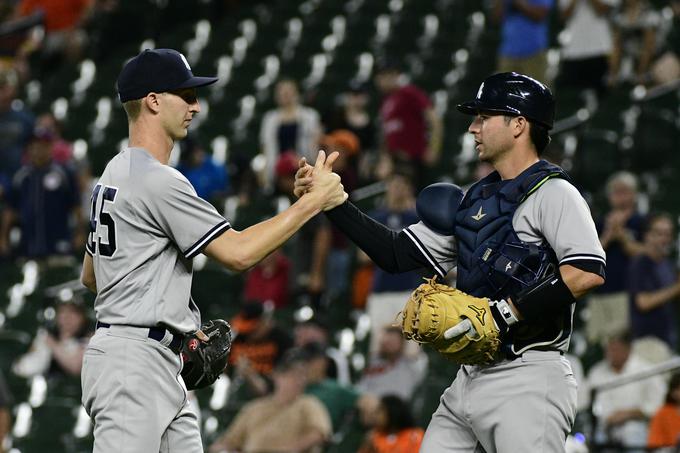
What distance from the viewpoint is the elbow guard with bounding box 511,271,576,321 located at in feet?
17.1

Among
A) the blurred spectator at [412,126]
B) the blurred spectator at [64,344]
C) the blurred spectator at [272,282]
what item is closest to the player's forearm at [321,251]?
the blurred spectator at [272,282]

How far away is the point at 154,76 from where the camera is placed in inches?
213

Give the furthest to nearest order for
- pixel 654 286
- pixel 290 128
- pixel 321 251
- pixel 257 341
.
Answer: pixel 290 128
pixel 321 251
pixel 257 341
pixel 654 286

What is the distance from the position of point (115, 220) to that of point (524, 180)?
4.88 feet

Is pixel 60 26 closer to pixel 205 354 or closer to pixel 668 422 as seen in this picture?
pixel 668 422

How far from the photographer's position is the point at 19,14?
16719 millimetres

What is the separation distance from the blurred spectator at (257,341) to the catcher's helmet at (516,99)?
196 inches

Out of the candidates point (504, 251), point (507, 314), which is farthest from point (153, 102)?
point (507, 314)

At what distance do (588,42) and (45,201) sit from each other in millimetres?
4824

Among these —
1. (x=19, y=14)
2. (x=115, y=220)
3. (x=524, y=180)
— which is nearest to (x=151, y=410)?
(x=115, y=220)

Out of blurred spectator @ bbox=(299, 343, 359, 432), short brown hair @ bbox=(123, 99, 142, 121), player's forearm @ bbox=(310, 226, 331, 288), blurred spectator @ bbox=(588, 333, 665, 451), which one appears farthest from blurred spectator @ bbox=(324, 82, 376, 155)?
short brown hair @ bbox=(123, 99, 142, 121)

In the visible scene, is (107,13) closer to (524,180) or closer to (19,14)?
(19,14)

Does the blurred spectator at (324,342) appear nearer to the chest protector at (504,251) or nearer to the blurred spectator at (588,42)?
the blurred spectator at (588,42)

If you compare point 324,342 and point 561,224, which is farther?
point 324,342
